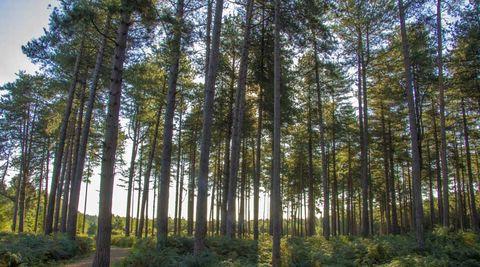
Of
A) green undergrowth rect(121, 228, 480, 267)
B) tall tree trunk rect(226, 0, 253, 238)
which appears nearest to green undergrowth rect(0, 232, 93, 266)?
green undergrowth rect(121, 228, 480, 267)

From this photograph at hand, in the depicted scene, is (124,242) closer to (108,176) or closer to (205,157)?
(205,157)

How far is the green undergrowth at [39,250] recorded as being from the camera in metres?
8.91

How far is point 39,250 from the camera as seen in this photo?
11141 millimetres

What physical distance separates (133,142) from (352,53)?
15.9 meters

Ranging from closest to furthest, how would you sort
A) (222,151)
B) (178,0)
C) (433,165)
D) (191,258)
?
(191,258)
(178,0)
(222,151)
(433,165)

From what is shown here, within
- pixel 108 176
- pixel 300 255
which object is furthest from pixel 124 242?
pixel 108 176

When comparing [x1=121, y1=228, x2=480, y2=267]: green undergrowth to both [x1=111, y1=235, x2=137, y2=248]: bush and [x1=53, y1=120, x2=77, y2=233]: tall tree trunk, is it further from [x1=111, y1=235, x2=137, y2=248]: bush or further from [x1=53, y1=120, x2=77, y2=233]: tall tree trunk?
[x1=53, y1=120, x2=77, y2=233]: tall tree trunk

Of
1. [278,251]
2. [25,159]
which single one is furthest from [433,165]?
[25,159]

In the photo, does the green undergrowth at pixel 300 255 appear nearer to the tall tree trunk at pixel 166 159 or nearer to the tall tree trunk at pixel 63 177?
the tall tree trunk at pixel 166 159

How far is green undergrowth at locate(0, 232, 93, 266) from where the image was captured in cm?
891

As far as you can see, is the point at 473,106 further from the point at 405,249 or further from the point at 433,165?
the point at 405,249

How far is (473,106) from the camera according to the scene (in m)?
23.0

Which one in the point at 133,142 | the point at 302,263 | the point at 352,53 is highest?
the point at 352,53

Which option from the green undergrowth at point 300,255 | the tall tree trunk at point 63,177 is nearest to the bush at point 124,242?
the tall tree trunk at point 63,177
